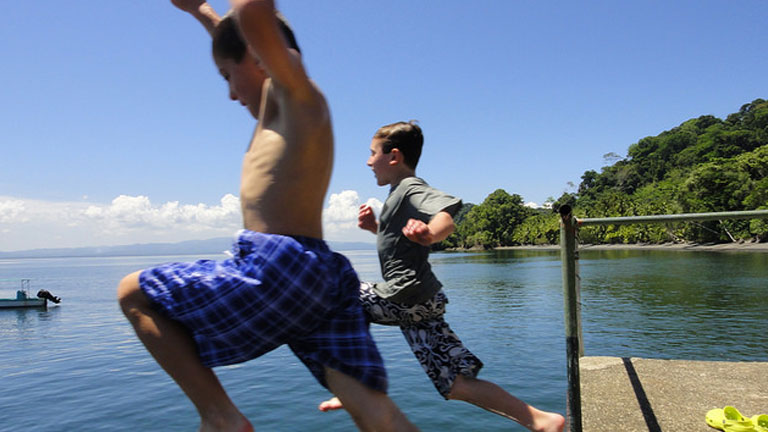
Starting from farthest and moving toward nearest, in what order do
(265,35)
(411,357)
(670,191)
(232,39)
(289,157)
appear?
1. (670,191)
2. (411,357)
3. (232,39)
4. (289,157)
5. (265,35)

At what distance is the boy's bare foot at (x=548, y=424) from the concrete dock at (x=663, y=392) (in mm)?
712

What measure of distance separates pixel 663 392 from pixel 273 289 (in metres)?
2.85

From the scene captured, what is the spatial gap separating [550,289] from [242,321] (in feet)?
98.1

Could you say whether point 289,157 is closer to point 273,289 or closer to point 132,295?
point 273,289

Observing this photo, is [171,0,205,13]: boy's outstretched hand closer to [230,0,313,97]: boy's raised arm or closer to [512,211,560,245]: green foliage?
[230,0,313,97]: boy's raised arm

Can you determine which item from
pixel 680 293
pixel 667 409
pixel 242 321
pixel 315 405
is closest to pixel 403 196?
pixel 242 321

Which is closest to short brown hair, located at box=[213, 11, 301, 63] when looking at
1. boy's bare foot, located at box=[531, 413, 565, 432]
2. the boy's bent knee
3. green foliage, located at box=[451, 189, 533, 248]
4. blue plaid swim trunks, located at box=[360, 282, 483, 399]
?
the boy's bent knee

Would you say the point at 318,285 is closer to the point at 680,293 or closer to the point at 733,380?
the point at 733,380

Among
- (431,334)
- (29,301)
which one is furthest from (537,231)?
(431,334)

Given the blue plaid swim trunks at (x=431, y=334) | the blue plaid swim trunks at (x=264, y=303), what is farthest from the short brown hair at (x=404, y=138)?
the blue plaid swim trunks at (x=264, y=303)

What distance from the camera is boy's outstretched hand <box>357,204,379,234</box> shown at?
262cm

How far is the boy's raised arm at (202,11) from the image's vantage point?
1.82 metres

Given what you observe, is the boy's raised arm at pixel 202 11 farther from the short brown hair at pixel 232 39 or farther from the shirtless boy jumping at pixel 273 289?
the shirtless boy jumping at pixel 273 289

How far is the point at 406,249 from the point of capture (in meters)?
2.22
